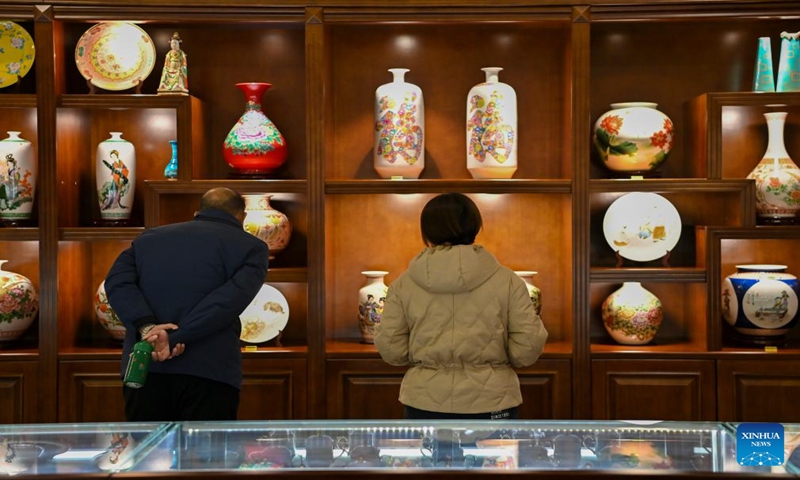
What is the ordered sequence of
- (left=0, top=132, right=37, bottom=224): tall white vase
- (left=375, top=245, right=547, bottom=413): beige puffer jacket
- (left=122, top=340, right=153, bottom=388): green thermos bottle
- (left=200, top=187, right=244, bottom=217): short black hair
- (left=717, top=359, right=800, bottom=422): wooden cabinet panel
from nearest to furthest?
(left=375, top=245, right=547, bottom=413): beige puffer jacket
(left=122, top=340, right=153, bottom=388): green thermos bottle
(left=200, top=187, right=244, bottom=217): short black hair
(left=717, top=359, right=800, bottom=422): wooden cabinet panel
(left=0, top=132, right=37, bottom=224): tall white vase

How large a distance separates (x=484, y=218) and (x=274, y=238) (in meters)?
0.90

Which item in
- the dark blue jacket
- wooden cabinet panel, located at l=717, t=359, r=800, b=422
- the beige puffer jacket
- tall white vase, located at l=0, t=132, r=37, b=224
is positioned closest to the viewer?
the beige puffer jacket

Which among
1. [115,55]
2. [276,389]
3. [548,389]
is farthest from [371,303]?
[115,55]

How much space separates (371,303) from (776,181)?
66.7 inches

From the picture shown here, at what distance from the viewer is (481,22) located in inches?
149

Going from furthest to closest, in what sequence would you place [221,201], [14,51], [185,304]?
[14,51] < [221,201] < [185,304]

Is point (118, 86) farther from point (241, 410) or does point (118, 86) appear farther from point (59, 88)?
point (241, 410)

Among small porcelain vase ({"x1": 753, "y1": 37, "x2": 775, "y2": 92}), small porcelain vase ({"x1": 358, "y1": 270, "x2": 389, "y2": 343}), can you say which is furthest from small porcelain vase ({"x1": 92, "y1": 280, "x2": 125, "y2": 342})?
small porcelain vase ({"x1": 753, "y1": 37, "x2": 775, "y2": 92})

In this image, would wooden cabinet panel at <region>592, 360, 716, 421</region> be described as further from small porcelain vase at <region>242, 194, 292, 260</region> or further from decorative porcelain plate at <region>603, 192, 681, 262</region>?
small porcelain vase at <region>242, 194, 292, 260</region>

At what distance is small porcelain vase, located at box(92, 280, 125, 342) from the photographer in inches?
152

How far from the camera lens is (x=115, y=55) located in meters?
3.88

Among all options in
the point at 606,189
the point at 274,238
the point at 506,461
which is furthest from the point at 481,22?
the point at 506,461

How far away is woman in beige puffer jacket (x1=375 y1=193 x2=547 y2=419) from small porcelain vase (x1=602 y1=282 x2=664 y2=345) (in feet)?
4.41

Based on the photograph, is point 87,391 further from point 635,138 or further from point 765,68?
point 765,68
